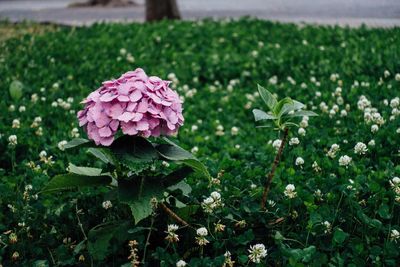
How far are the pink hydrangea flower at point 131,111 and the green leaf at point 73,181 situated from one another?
357mm

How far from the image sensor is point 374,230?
3158 millimetres

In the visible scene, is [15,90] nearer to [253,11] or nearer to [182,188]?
[182,188]

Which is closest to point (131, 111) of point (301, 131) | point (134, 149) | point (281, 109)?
point (134, 149)

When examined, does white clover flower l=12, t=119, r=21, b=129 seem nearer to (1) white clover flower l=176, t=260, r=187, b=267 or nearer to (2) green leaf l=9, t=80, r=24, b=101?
(2) green leaf l=9, t=80, r=24, b=101

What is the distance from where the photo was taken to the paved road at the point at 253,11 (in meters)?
12.1

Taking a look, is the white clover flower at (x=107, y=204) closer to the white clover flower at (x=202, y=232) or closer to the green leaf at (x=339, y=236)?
the white clover flower at (x=202, y=232)

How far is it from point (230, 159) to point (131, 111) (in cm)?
151

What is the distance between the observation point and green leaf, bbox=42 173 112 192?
3066 millimetres

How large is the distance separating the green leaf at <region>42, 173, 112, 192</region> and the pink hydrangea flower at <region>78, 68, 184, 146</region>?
0.36 meters

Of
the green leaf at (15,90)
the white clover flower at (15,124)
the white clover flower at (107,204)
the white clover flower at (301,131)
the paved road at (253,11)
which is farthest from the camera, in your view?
the paved road at (253,11)

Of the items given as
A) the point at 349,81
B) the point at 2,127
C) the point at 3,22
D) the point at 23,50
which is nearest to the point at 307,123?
the point at 349,81

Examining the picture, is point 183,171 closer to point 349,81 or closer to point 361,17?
point 349,81

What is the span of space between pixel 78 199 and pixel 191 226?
844mm

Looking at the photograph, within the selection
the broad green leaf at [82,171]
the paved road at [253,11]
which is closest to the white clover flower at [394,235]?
the broad green leaf at [82,171]
